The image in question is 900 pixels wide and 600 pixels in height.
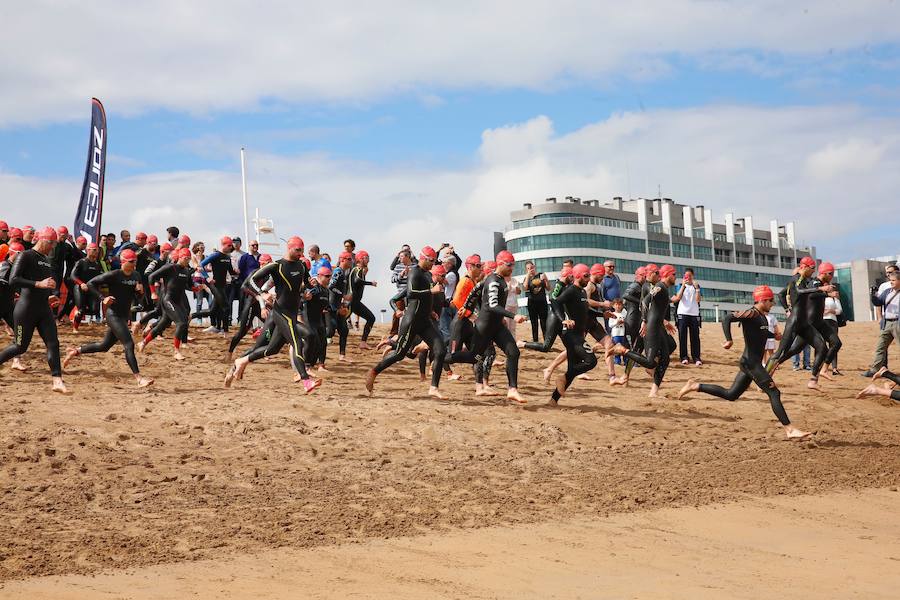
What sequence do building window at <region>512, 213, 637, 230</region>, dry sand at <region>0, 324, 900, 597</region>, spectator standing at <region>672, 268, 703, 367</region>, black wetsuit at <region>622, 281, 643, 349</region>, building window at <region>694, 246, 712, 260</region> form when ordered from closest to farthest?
dry sand at <region>0, 324, 900, 597</region> → black wetsuit at <region>622, 281, 643, 349</region> → spectator standing at <region>672, 268, 703, 367</region> → building window at <region>512, 213, 637, 230</region> → building window at <region>694, 246, 712, 260</region>

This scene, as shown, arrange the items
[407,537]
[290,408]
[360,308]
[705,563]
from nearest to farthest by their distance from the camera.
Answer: [705,563] < [407,537] < [290,408] < [360,308]

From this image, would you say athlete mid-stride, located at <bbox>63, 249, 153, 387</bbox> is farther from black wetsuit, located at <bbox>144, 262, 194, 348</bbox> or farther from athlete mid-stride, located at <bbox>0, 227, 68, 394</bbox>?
black wetsuit, located at <bbox>144, 262, 194, 348</bbox>

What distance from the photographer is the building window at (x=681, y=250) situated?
13750cm

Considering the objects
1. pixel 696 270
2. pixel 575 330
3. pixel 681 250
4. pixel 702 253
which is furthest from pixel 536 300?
pixel 696 270

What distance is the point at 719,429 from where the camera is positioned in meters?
14.8

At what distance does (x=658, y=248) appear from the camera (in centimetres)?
13600

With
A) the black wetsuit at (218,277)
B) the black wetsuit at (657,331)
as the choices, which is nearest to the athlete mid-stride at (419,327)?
the black wetsuit at (657,331)

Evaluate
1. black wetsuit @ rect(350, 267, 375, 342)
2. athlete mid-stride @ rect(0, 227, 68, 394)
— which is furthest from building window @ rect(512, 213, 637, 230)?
athlete mid-stride @ rect(0, 227, 68, 394)

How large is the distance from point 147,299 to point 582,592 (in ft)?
49.5

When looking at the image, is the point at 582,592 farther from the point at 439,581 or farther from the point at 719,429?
the point at 719,429

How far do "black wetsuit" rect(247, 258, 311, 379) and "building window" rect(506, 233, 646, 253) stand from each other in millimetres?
112374

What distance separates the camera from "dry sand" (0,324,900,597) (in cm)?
964

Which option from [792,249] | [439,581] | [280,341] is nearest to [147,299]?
[280,341]

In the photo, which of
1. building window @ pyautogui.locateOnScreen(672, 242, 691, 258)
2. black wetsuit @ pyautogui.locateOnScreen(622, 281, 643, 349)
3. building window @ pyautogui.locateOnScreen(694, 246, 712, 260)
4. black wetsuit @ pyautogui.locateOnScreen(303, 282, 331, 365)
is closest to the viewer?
black wetsuit @ pyautogui.locateOnScreen(303, 282, 331, 365)
